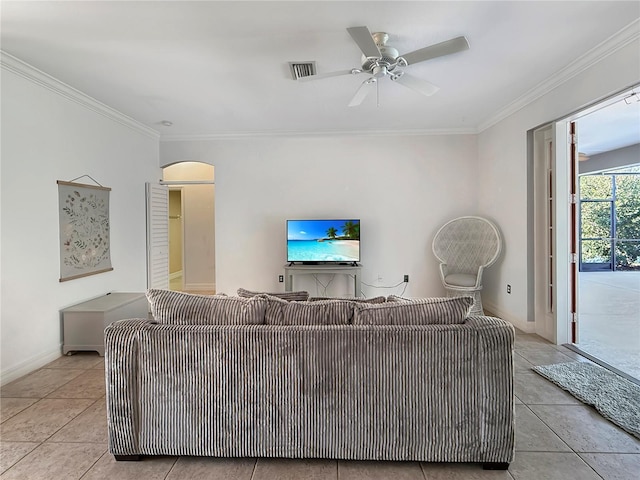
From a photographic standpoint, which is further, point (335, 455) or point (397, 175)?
point (397, 175)

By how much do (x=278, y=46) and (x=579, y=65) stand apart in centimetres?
243

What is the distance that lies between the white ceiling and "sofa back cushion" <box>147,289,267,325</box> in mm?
1729

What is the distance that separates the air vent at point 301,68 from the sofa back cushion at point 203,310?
1990mm

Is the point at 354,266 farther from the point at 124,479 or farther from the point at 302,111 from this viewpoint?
the point at 124,479

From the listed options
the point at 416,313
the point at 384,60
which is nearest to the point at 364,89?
the point at 384,60

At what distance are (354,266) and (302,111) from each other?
81.8 inches

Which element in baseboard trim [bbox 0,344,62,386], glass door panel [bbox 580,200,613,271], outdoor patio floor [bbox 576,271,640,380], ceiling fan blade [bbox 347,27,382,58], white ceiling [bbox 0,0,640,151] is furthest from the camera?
glass door panel [bbox 580,200,613,271]

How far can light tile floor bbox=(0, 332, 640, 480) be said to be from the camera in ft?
5.71

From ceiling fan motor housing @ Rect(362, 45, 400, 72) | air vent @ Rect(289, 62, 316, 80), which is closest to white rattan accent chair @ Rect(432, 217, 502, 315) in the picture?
ceiling fan motor housing @ Rect(362, 45, 400, 72)

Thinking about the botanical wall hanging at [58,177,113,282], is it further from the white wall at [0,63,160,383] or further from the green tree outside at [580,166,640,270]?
the green tree outside at [580,166,640,270]

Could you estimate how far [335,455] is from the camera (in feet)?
5.81

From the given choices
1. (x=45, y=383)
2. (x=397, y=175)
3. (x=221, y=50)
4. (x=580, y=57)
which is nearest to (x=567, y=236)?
(x=580, y=57)

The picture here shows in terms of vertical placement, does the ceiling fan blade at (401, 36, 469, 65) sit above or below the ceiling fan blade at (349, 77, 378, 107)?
below

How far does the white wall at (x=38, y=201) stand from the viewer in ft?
9.23
